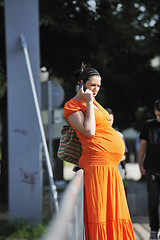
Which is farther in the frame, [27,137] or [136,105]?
[136,105]

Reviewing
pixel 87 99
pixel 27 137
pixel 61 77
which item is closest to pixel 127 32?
pixel 61 77

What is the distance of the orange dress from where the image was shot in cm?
328

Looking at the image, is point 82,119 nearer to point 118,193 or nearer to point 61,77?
point 118,193

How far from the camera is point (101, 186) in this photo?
3.35 m

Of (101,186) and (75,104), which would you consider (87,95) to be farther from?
(101,186)

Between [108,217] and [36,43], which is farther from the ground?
[36,43]

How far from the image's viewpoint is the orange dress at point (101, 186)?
3279 millimetres

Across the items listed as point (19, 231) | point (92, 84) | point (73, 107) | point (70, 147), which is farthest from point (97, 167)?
point (19, 231)

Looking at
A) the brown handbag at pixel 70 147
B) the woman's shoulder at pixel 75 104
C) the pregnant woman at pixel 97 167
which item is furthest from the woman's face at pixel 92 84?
the brown handbag at pixel 70 147

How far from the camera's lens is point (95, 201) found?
330 cm

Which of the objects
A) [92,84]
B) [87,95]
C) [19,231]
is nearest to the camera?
[87,95]

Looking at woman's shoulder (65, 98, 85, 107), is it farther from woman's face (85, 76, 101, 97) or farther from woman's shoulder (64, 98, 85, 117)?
woman's face (85, 76, 101, 97)

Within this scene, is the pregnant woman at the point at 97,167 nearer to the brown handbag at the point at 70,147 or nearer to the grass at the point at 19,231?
the brown handbag at the point at 70,147

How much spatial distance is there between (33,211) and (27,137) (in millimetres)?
1343
